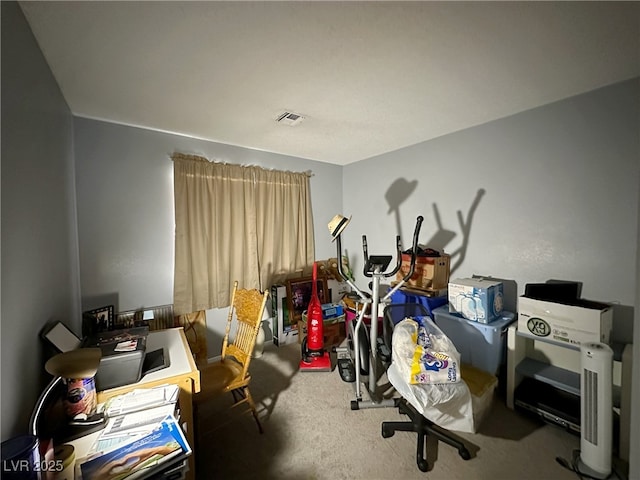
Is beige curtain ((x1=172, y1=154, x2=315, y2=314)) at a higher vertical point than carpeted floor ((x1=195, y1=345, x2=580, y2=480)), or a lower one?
higher

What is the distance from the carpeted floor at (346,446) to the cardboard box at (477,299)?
2.30 feet

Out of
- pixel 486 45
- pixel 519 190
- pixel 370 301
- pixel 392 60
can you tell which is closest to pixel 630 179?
pixel 519 190

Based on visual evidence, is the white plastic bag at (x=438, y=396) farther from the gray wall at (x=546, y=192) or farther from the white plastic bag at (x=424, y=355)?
the gray wall at (x=546, y=192)

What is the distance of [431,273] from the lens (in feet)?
8.04

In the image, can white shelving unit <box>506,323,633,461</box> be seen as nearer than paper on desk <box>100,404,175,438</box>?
No

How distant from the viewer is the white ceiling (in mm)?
1085

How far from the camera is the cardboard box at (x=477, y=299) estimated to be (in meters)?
2.02

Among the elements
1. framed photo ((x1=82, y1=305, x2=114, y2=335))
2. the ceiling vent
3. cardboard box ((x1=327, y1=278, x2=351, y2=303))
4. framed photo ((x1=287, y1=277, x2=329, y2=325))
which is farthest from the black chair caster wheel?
framed photo ((x1=82, y1=305, x2=114, y2=335))

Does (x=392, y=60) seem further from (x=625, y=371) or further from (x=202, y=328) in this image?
(x=202, y=328)

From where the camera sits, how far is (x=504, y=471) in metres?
1.46

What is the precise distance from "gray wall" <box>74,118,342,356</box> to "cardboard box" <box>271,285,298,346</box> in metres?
1.12

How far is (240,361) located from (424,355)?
4.26 ft

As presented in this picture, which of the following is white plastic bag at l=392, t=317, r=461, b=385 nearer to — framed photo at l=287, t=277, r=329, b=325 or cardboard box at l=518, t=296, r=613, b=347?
cardboard box at l=518, t=296, r=613, b=347

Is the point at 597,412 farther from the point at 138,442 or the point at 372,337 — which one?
the point at 138,442
